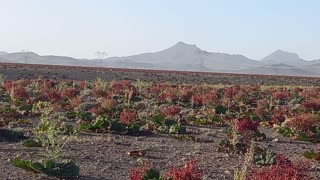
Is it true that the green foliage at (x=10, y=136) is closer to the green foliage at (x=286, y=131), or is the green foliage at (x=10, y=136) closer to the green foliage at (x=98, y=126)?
the green foliage at (x=98, y=126)

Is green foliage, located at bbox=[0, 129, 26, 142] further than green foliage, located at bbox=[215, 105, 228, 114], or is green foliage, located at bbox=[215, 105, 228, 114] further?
green foliage, located at bbox=[215, 105, 228, 114]

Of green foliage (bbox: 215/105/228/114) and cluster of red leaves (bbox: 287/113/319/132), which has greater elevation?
cluster of red leaves (bbox: 287/113/319/132)

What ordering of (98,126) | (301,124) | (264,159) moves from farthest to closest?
(301,124), (98,126), (264,159)

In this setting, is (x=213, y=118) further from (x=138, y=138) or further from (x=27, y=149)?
(x=27, y=149)

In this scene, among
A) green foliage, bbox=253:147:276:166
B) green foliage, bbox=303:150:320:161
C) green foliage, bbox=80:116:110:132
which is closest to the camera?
green foliage, bbox=253:147:276:166

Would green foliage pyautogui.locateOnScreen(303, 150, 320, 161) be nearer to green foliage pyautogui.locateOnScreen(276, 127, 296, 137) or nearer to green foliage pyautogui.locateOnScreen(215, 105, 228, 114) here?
green foliage pyautogui.locateOnScreen(276, 127, 296, 137)

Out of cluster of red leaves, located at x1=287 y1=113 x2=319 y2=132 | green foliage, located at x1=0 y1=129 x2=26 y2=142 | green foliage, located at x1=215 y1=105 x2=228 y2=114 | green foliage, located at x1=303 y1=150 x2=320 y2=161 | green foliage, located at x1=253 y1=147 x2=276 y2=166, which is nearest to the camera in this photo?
green foliage, located at x1=253 y1=147 x2=276 y2=166

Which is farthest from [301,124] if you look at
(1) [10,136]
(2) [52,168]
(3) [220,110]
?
(2) [52,168]

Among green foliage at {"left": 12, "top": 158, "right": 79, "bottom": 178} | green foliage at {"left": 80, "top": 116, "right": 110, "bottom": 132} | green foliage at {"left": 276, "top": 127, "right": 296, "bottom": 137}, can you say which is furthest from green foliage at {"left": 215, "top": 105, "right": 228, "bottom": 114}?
green foliage at {"left": 12, "top": 158, "right": 79, "bottom": 178}

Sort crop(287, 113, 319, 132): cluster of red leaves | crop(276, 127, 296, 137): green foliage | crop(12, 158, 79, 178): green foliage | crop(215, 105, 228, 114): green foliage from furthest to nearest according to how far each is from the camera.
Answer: crop(215, 105, 228, 114): green foliage < crop(287, 113, 319, 132): cluster of red leaves < crop(276, 127, 296, 137): green foliage < crop(12, 158, 79, 178): green foliage

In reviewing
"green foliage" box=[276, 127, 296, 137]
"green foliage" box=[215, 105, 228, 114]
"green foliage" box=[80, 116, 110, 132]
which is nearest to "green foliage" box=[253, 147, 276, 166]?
"green foliage" box=[276, 127, 296, 137]

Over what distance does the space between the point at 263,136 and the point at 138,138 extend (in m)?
2.90

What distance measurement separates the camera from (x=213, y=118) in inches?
Result: 634

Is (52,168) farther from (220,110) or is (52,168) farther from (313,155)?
(220,110)
